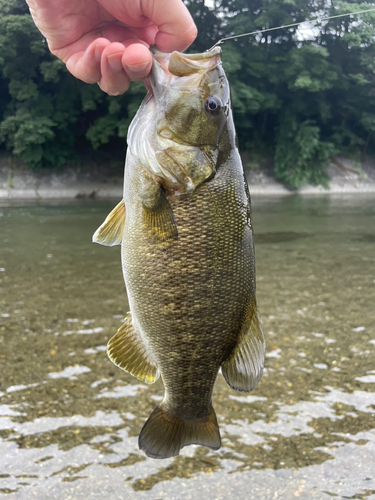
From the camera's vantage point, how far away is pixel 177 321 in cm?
168

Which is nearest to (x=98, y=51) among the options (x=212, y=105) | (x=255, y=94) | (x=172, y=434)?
(x=212, y=105)

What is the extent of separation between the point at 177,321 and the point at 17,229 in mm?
12547

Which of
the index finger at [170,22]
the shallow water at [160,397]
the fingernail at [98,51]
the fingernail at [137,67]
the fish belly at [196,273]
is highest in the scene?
the index finger at [170,22]

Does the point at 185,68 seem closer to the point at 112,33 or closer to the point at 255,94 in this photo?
the point at 112,33

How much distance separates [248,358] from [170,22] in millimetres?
1523

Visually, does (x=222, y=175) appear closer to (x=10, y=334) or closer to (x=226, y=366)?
(x=226, y=366)

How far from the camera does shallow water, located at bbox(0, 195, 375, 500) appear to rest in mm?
3221

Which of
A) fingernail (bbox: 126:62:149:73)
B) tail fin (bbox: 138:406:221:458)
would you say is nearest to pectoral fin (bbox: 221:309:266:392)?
tail fin (bbox: 138:406:221:458)

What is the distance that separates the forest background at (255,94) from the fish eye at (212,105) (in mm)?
22927

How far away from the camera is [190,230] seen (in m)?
1.63

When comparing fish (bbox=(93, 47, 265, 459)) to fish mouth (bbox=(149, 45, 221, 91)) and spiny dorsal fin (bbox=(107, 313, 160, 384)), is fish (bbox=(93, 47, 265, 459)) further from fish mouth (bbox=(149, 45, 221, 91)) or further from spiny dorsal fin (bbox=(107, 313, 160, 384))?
spiny dorsal fin (bbox=(107, 313, 160, 384))

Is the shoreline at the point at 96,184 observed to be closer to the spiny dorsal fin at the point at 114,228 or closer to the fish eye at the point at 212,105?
the spiny dorsal fin at the point at 114,228

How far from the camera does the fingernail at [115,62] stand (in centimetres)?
175

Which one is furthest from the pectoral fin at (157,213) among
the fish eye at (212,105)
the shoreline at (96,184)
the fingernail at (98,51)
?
the shoreline at (96,184)
